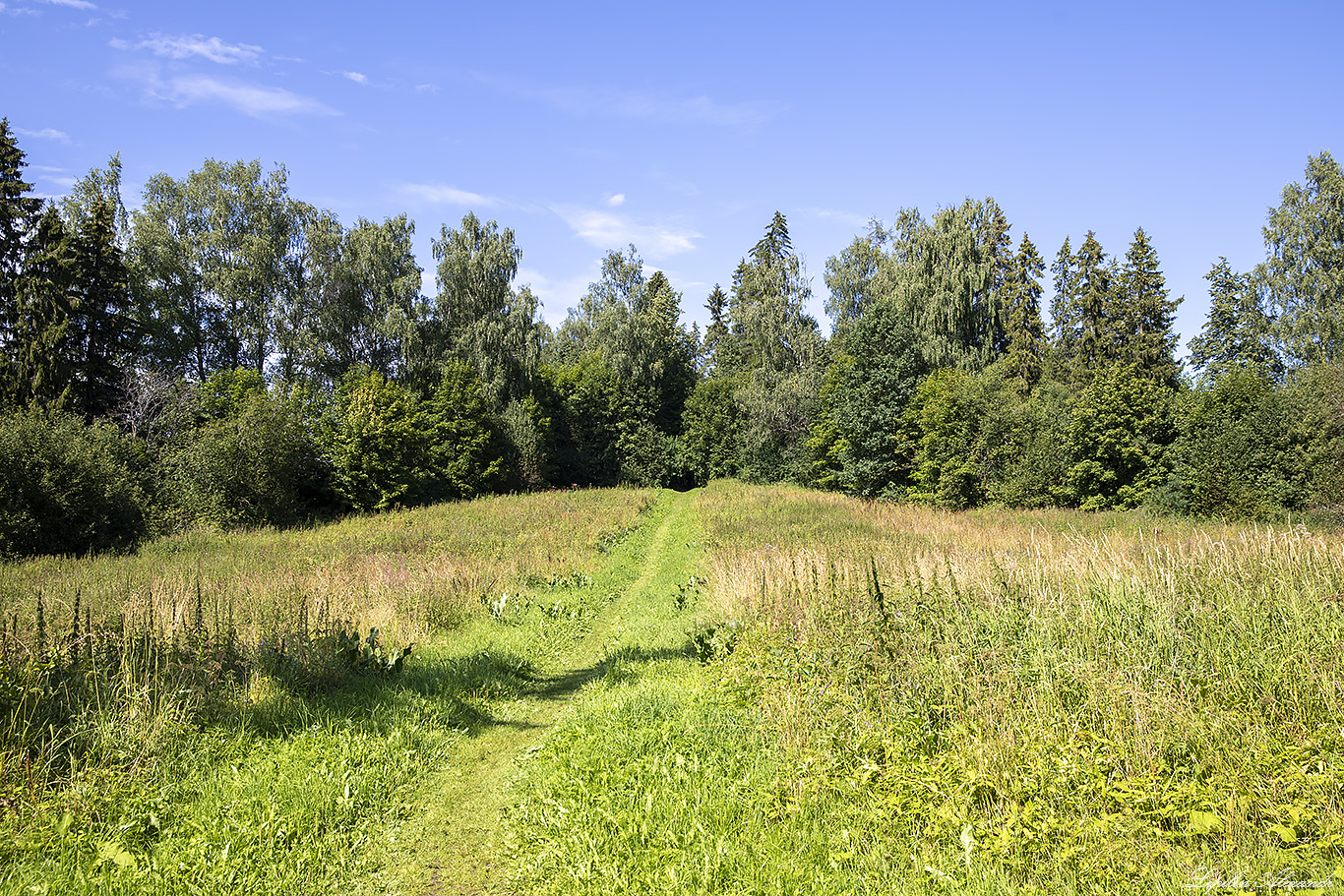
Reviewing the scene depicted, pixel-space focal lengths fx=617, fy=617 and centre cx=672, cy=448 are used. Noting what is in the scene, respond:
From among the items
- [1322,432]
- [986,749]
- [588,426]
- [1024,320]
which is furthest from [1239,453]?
[588,426]

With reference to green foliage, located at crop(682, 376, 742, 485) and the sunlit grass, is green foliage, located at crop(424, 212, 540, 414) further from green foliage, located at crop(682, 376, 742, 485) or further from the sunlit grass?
the sunlit grass

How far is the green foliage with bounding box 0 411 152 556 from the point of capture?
1856 cm

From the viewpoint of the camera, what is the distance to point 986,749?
13.2 ft

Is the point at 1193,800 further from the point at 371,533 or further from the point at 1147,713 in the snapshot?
the point at 371,533

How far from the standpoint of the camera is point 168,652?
Result: 5.84 metres

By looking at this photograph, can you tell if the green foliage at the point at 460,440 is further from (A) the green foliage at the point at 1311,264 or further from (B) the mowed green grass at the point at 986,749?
(A) the green foliage at the point at 1311,264

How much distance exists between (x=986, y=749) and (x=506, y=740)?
4206mm

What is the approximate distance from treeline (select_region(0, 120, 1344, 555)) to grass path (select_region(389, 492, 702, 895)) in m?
20.2

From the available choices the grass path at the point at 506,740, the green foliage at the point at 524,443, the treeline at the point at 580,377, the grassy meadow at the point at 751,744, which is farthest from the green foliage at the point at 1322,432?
the green foliage at the point at 524,443

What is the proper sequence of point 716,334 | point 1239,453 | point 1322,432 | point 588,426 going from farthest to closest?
point 716,334, point 588,426, point 1239,453, point 1322,432

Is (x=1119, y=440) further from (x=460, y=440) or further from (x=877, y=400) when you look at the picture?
(x=460, y=440)

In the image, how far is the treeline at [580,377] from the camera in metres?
23.3

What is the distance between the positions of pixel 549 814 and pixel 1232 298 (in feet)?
167

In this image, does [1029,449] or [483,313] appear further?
[483,313]
